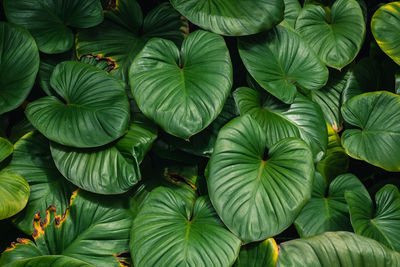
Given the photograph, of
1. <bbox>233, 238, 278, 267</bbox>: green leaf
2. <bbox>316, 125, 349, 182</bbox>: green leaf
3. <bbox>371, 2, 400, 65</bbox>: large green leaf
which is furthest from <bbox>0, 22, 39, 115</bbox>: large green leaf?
<bbox>371, 2, 400, 65</bbox>: large green leaf

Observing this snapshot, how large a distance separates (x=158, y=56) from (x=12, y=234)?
994 millimetres

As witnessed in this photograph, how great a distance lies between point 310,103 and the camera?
1752mm

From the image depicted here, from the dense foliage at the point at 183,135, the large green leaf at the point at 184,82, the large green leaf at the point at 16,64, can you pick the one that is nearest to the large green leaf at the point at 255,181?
the dense foliage at the point at 183,135

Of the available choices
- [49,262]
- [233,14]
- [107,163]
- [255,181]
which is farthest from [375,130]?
[49,262]

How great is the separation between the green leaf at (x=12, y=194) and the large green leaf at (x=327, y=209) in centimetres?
104

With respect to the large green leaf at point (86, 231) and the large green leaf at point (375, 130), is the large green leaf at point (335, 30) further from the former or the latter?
the large green leaf at point (86, 231)

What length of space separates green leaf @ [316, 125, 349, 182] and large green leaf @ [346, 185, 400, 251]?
219mm

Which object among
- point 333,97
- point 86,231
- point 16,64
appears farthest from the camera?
point 333,97

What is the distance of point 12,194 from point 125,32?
86 centimetres

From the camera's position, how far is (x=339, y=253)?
3.02 ft

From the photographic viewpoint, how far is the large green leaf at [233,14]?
5.24ft

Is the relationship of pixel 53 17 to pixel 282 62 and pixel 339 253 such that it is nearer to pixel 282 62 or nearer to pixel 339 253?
pixel 282 62

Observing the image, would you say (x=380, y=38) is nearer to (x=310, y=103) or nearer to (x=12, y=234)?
(x=310, y=103)

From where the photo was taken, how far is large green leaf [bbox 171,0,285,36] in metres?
1.60
